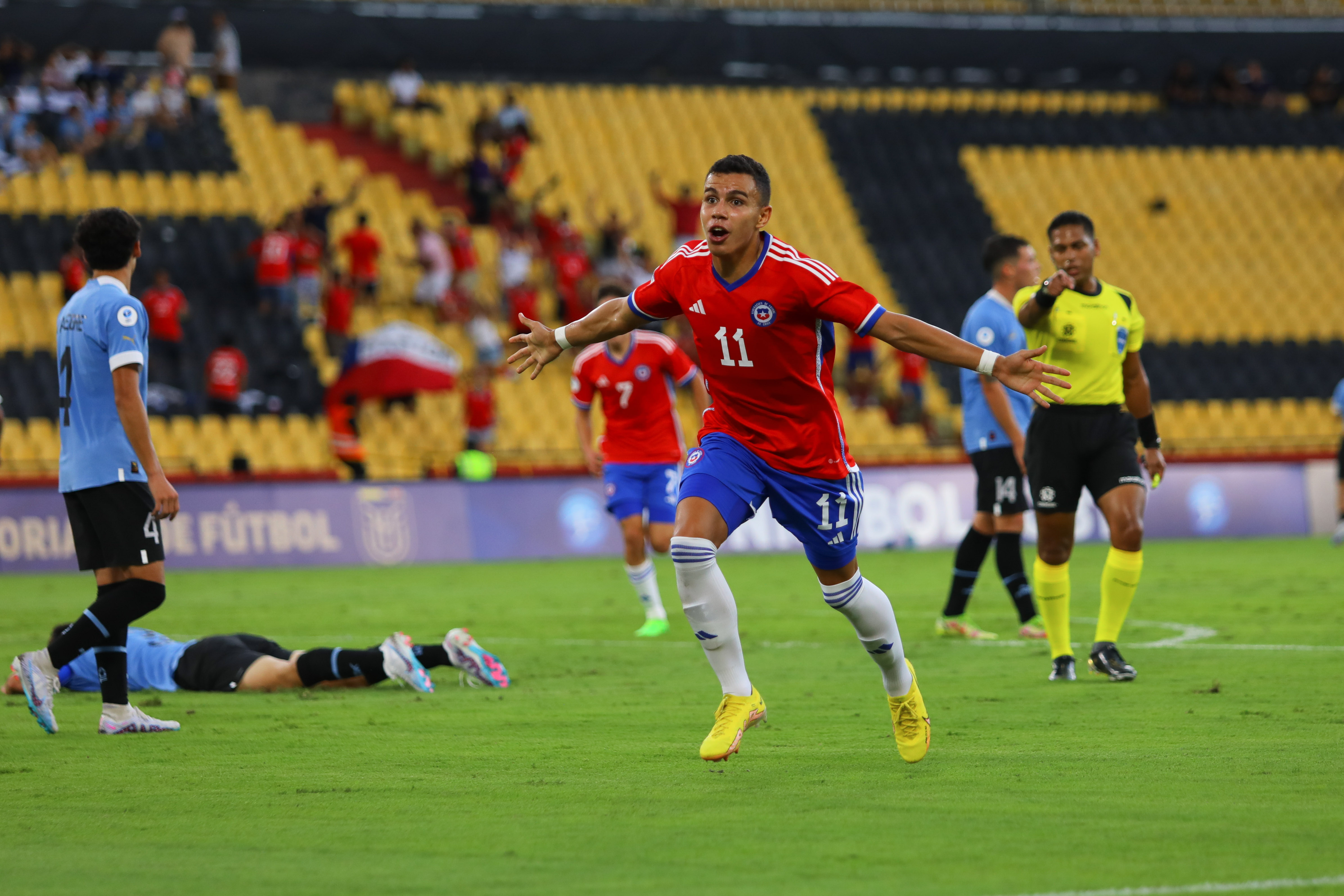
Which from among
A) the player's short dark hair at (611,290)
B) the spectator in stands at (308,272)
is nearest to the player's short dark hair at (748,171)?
the player's short dark hair at (611,290)

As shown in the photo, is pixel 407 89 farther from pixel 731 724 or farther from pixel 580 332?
pixel 731 724

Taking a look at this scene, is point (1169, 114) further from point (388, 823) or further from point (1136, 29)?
point (388, 823)

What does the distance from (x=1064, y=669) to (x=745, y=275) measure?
3.62m

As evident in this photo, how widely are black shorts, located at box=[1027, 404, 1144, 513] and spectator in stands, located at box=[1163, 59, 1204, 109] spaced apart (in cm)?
3028

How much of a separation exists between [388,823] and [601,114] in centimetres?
2858

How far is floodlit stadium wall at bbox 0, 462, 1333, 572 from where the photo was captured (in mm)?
20094

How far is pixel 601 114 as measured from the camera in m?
33.1

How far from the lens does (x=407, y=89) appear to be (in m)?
31.1

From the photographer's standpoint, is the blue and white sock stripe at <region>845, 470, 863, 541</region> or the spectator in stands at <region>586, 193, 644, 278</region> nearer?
the blue and white sock stripe at <region>845, 470, 863, 541</region>

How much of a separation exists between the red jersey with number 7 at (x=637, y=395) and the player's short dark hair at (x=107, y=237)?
17.6 feet

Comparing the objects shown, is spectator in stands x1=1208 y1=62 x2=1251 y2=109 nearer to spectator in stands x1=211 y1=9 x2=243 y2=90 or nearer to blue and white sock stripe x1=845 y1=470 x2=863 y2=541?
spectator in stands x1=211 y1=9 x2=243 y2=90

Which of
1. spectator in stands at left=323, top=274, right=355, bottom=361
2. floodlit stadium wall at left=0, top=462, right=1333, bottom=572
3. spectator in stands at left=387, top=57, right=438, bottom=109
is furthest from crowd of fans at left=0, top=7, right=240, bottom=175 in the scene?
floodlit stadium wall at left=0, top=462, right=1333, bottom=572

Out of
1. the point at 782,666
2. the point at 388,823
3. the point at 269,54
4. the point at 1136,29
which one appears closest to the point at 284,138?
the point at 269,54

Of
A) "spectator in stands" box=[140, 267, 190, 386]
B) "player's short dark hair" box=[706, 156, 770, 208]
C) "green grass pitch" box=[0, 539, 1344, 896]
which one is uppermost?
"spectator in stands" box=[140, 267, 190, 386]
